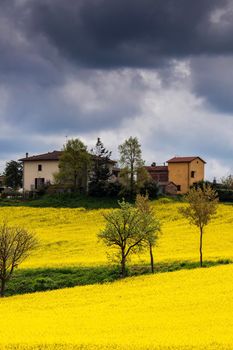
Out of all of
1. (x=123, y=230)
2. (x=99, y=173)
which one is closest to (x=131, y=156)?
(x=99, y=173)

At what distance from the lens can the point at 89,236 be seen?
66.8 metres

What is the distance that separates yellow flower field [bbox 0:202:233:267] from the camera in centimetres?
5419

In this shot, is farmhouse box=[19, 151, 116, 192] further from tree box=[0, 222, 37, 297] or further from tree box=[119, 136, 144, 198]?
tree box=[0, 222, 37, 297]

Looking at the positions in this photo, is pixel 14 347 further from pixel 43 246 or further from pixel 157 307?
pixel 43 246

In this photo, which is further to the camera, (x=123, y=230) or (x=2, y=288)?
(x=123, y=230)

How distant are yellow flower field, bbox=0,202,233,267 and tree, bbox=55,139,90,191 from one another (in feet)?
44.3

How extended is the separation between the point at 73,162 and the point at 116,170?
1990 centimetres

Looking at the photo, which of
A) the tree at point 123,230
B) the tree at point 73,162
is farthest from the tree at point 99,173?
the tree at point 123,230

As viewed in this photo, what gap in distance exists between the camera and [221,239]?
61562mm

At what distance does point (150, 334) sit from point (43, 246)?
40.6m

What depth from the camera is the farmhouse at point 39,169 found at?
105 m

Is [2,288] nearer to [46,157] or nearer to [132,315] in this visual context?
[132,315]

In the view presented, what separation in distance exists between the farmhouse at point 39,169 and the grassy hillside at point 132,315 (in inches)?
2592

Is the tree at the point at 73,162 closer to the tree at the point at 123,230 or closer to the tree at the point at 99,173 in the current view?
the tree at the point at 99,173
